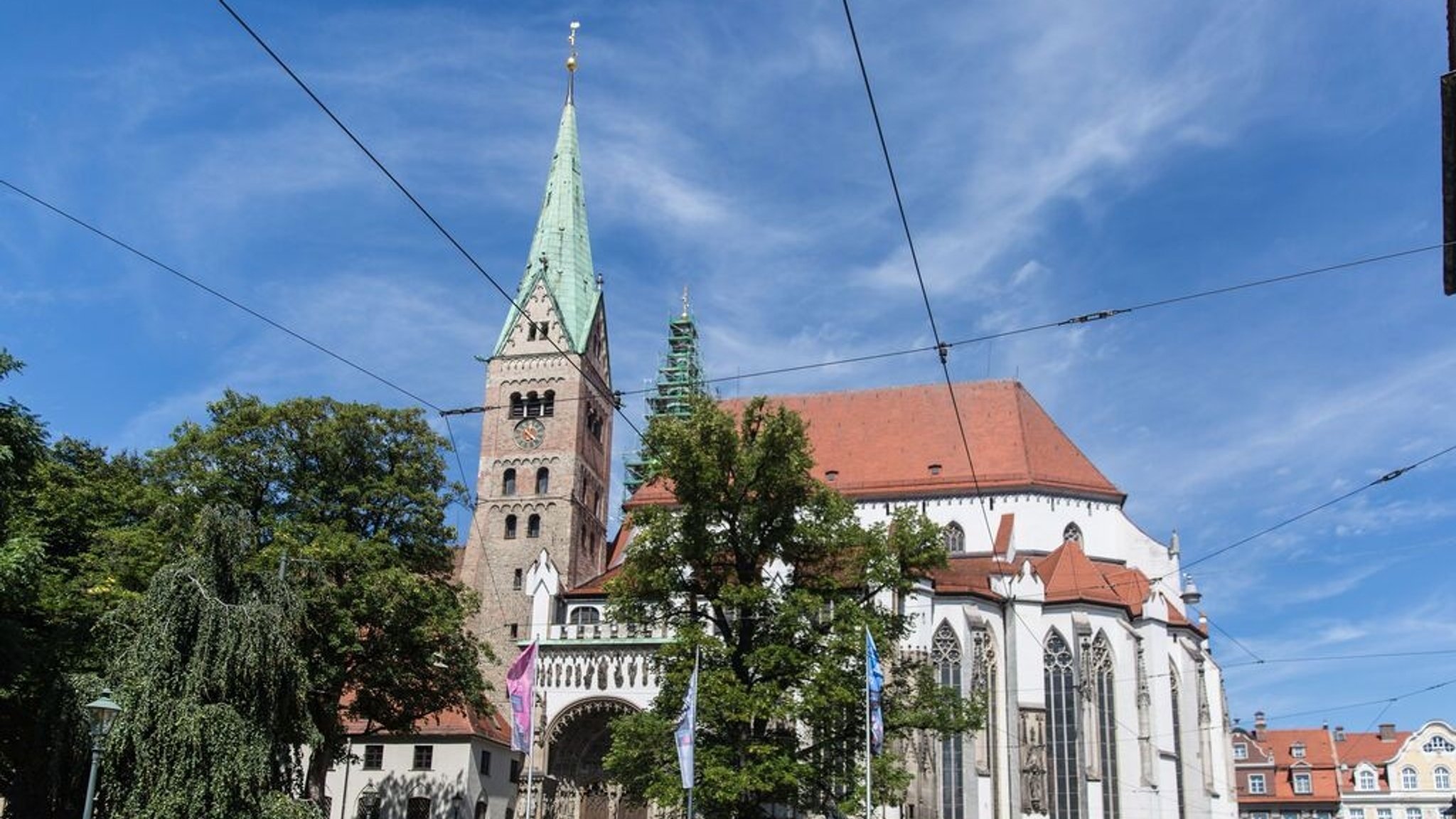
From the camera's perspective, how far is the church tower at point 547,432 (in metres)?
44.7

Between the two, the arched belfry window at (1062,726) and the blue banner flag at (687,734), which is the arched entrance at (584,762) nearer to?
the arched belfry window at (1062,726)

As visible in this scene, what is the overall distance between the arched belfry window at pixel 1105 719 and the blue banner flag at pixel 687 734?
63.1ft

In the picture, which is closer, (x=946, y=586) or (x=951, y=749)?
(x=951, y=749)

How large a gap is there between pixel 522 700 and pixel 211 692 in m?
8.00

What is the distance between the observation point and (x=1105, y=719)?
39.3 m

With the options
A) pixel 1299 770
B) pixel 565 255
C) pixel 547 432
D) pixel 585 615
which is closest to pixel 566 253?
pixel 565 255

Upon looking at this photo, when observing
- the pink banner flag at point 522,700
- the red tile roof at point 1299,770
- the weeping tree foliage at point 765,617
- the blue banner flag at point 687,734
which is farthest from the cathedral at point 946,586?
the red tile roof at point 1299,770

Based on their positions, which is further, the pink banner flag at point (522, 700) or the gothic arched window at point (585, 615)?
the gothic arched window at point (585, 615)

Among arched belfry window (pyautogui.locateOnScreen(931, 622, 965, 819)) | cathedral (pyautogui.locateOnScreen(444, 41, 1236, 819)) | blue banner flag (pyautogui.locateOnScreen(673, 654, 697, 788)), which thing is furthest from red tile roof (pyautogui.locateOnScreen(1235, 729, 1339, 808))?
blue banner flag (pyautogui.locateOnScreen(673, 654, 697, 788))

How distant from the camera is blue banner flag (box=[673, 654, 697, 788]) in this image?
22.7 meters

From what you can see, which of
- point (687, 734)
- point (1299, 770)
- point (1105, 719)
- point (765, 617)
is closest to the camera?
point (687, 734)

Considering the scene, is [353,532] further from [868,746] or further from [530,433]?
[530,433]

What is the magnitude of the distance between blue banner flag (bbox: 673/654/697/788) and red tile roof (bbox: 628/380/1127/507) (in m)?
21.1

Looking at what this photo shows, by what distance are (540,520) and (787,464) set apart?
2146 cm
